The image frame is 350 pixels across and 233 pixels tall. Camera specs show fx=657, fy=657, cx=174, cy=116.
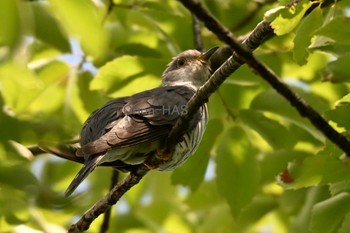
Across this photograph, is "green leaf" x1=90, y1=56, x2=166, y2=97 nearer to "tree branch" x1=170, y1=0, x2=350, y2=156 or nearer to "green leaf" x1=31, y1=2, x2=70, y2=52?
"green leaf" x1=31, y1=2, x2=70, y2=52

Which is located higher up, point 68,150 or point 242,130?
point 68,150

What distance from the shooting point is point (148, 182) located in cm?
497

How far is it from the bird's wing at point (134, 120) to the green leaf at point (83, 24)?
1.57 metres

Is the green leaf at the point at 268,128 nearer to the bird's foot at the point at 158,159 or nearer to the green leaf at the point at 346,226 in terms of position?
the bird's foot at the point at 158,159

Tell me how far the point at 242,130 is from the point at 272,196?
1.05 metres

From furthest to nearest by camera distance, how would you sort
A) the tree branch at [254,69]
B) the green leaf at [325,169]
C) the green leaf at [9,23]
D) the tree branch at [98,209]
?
the tree branch at [98,209] → the green leaf at [325,169] → the tree branch at [254,69] → the green leaf at [9,23]

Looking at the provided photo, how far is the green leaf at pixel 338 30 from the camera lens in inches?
86.8

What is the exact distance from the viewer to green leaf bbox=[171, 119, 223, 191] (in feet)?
12.2

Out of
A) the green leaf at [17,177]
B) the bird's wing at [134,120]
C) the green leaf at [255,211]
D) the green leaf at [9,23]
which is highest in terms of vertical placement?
the green leaf at [9,23]

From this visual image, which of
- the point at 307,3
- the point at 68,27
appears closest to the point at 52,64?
the point at 307,3

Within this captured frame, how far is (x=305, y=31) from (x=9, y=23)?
1104mm

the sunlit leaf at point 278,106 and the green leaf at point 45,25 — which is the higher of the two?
the green leaf at point 45,25

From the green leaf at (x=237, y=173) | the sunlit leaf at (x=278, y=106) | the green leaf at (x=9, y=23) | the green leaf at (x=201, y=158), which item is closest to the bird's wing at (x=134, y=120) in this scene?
the green leaf at (x=201, y=158)

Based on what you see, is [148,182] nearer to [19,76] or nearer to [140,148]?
[140,148]
